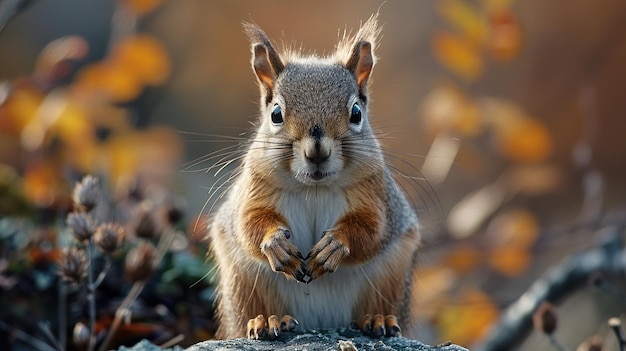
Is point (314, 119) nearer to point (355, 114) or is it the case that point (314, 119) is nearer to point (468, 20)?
point (355, 114)

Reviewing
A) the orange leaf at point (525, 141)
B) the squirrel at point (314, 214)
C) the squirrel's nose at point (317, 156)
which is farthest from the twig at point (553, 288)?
the orange leaf at point (525, 141)

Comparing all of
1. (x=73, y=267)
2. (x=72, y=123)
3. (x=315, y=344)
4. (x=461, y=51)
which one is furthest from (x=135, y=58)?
(x=315, y=344)

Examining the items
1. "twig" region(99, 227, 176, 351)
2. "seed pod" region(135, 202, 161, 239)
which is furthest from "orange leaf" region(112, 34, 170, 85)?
"seed pod" region(135, 202, 161, 239)

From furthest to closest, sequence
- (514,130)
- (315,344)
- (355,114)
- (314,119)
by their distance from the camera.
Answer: (514,130) < (355,114) < (314,119) < (315,344)

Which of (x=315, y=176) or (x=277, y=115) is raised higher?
(x=277, y=115)

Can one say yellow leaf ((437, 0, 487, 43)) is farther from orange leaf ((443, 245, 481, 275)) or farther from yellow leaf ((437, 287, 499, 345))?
yellow leaf ((437, 287, 499, 345))

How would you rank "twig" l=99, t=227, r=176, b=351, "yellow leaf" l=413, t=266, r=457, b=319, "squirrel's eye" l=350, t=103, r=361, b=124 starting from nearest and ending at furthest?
"squirrel's eye" l=350, t=103, r=361, b=124
"twig" l=99, t=227, r=176, b=351
"yellow leaf" l=413, t=266, r=457, b=319
